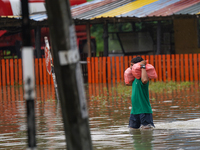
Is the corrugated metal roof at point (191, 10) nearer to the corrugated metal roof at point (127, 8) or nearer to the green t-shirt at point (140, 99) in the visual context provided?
the corrugated metal roof at point (127, 8)

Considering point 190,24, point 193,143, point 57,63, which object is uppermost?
point 190,24

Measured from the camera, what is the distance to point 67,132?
4.46m

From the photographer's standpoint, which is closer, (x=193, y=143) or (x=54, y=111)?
(x=193, y=143)

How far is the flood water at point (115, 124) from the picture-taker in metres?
7.22

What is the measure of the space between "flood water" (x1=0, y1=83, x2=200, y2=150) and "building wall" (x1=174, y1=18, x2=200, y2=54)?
31.3 feet

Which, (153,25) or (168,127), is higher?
(153,25)

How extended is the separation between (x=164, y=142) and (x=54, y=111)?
17.3ft

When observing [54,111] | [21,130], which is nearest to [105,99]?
[54,111]

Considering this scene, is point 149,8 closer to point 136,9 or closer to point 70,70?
point 136,9

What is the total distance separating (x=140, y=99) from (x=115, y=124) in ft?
3.58

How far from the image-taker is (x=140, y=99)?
8.55 meters

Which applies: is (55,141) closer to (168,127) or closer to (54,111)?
(168,127)

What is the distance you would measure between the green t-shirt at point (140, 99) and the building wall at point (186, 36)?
1641 cm

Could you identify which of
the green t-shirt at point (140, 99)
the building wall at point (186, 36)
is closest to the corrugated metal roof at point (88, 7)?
the building wall at point (186, 36)
